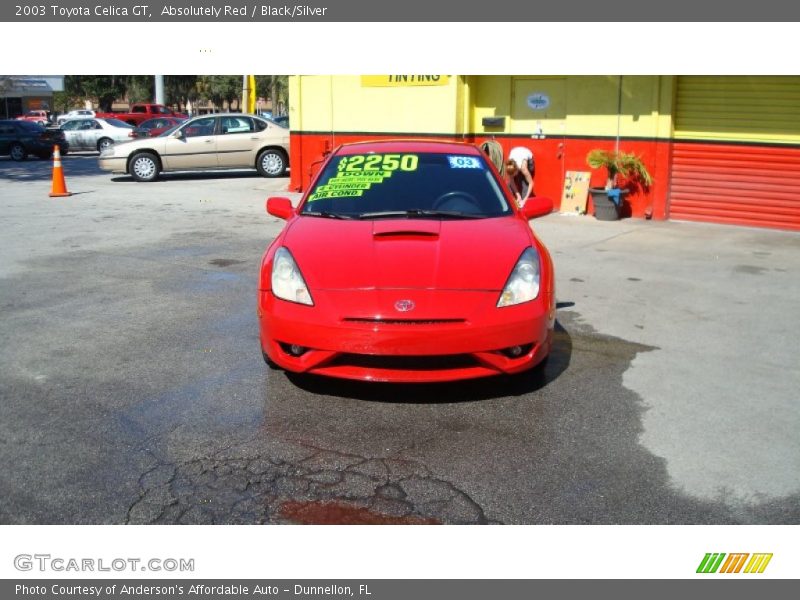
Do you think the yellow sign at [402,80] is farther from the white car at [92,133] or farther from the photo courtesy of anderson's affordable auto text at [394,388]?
the white car at [92,133]

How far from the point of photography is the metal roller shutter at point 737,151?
11.6 metres

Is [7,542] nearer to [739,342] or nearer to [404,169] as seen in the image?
[404,169]

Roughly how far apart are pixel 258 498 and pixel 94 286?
4.91m

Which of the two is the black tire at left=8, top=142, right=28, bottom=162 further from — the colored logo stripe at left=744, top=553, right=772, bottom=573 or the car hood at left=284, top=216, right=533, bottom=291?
the colored logo stripe at left=744, top=553, right=772, bottom=573

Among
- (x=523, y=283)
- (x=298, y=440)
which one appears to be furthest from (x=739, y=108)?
(x=298, y=440)

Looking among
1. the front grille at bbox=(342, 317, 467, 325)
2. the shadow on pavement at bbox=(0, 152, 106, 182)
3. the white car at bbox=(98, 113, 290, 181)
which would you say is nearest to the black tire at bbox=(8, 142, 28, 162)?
the shadow on pavement at bbox=(0, 152, 106, 182)

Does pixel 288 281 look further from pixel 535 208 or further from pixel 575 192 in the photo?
pixel 575 192

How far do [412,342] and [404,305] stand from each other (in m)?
0.24

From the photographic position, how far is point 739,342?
6066 mm

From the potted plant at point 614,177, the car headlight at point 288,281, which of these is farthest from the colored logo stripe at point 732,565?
the potted plant at point 614,177

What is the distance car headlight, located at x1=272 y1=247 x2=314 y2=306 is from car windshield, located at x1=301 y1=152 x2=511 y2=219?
2.40 feet

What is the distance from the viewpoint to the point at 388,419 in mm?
4453

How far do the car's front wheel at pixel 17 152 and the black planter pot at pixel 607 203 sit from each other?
2074 centimetres

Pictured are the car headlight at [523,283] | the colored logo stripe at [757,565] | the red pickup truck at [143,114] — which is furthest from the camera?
the red pickup truck at [143,114]
